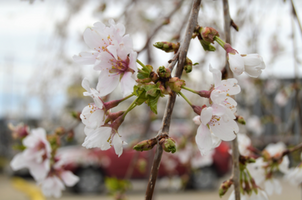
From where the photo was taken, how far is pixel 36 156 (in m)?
1.19

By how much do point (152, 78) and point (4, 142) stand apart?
11407 millimetres

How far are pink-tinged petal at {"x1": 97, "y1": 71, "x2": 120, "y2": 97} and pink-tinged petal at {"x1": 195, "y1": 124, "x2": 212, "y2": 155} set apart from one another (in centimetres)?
24

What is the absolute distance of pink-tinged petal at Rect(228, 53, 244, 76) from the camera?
0.66 m

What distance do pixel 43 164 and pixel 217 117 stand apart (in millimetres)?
823

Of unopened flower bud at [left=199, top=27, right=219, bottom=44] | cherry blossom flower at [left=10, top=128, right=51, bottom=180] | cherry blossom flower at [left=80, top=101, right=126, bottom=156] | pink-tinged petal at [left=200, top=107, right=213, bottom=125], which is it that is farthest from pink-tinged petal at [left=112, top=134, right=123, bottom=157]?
cherry blossom flower at [left=10, top=128, right=51, bottom=180]

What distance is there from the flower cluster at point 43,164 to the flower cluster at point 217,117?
2.44 ft

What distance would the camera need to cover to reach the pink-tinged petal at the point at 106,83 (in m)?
0.68

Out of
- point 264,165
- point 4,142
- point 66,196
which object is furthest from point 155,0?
point 4,142

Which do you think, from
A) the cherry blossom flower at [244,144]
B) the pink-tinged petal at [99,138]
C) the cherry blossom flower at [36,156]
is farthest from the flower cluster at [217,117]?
the cherry blossom flower at [36,156]

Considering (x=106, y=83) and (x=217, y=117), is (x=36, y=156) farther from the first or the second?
(x=217, y=117)

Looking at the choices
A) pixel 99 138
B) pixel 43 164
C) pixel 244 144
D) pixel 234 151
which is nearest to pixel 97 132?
pixel 99 138

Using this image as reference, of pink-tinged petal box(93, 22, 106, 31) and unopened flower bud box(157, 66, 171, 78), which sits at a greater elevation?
pink-tinged petal box(93, 22, 106, 31)

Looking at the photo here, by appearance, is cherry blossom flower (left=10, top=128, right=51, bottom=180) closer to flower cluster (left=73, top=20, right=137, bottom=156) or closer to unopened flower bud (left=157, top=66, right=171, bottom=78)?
flower cluster (left=73, top=20, right=137, bottom=156)

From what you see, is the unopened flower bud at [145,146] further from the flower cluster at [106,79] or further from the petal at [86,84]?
the petal at [86,84]
